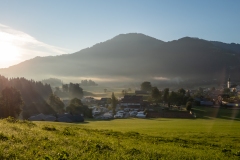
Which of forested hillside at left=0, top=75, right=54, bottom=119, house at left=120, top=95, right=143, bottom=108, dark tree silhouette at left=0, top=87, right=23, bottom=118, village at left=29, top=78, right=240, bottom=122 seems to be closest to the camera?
dark tree silhouette at left=0, top=87, right=23, bottom=118

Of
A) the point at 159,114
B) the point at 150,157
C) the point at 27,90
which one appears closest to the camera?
the point at 150,157

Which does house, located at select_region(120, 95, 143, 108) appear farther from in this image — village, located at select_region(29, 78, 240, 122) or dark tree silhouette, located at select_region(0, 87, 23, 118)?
dark tree silhouette, located at select_region(0, 87, 23, 118)

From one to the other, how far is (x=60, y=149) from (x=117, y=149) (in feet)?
14.3

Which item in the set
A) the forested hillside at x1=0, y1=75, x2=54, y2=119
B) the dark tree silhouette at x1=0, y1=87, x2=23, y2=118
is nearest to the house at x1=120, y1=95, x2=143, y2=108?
the forested hillside at x1=0, y1=75, x2=54, y2=119

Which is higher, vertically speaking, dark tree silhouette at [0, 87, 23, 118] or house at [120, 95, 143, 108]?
dark tree silhouette at [0, 87, 23, 118]

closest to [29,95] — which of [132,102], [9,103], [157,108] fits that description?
[132,102]

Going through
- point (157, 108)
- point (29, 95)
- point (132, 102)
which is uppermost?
point (29, 95)

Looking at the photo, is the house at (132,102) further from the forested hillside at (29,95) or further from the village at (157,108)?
the forested hillside at (29,95)

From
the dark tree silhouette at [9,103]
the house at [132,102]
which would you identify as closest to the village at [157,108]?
the house at [132,102]

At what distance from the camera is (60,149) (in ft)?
50.4

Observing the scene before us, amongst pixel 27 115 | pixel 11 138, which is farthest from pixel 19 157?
pixel 27 115

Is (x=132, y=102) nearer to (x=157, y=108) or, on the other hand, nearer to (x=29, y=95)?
(x=157, y=108)

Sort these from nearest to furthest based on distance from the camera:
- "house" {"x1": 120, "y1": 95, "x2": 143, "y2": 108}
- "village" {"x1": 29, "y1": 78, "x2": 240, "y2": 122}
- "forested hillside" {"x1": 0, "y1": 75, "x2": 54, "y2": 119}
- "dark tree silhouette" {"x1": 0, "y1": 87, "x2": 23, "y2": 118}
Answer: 1. "dark tree silhouette" {"x1": 0, "y1": 87, "x2": 23, "y2": 118}
2. "village" {"x1": 29, "y1": 78, "x2": 240, "y2": 122}
3. "forested hillside" {"x1": 0, "y1": 75, "x2": 54, "y2": 119}
4. "house" {"x1": 120, "y1": 95, "x2": 143, "y2": 108}

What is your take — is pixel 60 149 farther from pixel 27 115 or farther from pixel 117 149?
pixel 27 115
